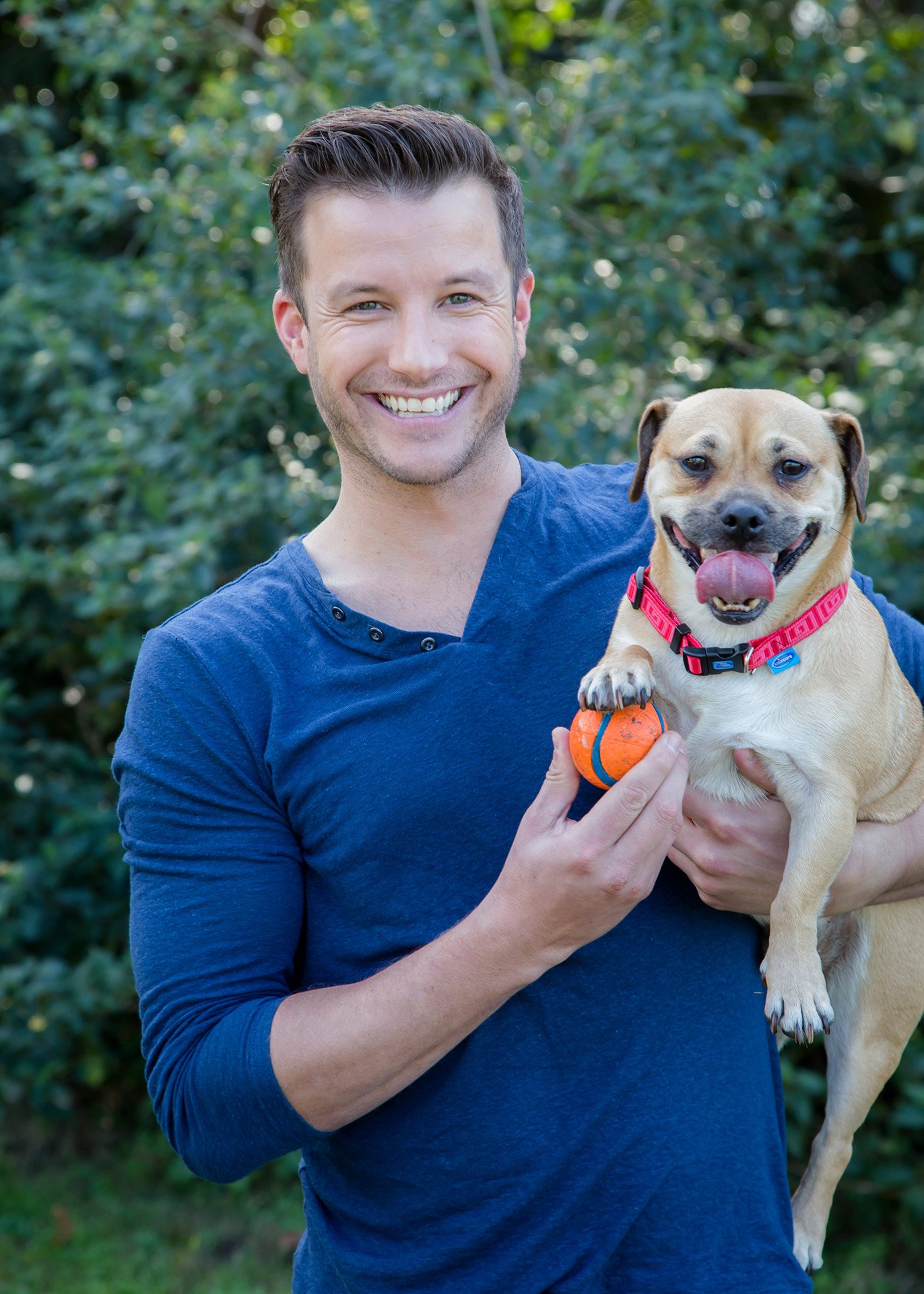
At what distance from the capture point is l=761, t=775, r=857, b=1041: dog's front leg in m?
2.10

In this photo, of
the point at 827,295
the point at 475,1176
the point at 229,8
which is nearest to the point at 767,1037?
the point at 475,1176

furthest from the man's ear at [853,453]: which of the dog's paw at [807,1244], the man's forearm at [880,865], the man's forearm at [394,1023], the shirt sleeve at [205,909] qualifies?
the dog's paw at [807,1244]

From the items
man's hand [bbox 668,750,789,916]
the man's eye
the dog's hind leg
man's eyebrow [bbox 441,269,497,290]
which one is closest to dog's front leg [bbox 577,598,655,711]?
man's hand [bbox 668,750,789,916]

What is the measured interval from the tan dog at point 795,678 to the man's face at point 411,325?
0.42m

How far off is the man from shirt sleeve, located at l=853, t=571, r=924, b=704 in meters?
0.58

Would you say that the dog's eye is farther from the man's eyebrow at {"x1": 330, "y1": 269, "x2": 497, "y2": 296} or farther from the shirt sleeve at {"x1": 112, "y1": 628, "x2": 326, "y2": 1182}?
the shirt sleeve at {"x1": 112, "y1": 628, "x2": 326, "y2": 1182}

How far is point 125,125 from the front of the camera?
5.45m

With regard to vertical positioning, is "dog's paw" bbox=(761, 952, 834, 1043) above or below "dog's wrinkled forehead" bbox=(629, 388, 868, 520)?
below

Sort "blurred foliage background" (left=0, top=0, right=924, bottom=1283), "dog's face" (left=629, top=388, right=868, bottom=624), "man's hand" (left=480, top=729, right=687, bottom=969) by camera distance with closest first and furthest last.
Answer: "man's hand" (left=480, top=729, right=687, bottom=969)
"dog's face" (left=629, top=388, right=868, bottom=624)
"blurred foliage background" (left=0, top=0, right=924, bottom=1283)

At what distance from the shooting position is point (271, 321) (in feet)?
12.7

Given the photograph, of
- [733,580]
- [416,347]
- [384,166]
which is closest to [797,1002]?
[733,580]

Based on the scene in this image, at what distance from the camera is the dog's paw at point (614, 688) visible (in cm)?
195

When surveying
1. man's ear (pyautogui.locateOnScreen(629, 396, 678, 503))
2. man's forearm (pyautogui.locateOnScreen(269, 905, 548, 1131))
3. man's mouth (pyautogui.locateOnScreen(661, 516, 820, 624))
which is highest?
man's ear (pyautogui.locateOnScreen(629, 396, 678, 503))

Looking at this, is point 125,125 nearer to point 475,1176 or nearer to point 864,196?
point 864,196
